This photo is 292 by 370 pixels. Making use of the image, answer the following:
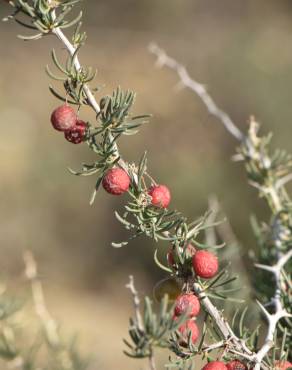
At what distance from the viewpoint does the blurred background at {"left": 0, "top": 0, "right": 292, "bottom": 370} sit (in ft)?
18.0

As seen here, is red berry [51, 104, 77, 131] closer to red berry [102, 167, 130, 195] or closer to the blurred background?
red berry [102, 167, 130, 195]

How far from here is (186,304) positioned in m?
0.70

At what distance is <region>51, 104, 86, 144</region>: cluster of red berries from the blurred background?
164 inches

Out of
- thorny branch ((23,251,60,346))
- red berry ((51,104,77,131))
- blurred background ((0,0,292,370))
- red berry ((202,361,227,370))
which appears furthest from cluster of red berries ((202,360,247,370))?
blurred background ((0,0,292,370))

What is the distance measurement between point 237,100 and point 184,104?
0.78 m

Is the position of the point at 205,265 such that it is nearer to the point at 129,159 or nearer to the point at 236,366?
the point at 236,366

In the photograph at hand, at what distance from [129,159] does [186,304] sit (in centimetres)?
535

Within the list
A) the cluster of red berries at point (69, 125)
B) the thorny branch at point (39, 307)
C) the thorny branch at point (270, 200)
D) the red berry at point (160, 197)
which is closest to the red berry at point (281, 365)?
the thorny branch at point (270, 200)

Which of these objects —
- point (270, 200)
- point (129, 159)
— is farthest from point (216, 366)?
point (129, 159)

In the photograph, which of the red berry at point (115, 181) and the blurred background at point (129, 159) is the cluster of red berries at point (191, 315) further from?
the blurred background at point (129, 159)

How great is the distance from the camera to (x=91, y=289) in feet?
20.0

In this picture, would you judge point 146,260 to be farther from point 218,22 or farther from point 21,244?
point 218,22

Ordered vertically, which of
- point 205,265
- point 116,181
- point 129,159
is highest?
point 129,159

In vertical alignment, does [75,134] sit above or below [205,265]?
above
